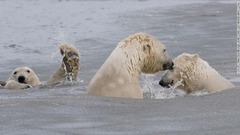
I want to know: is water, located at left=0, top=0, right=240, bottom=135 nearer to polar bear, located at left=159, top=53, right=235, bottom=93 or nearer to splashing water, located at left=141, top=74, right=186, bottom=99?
splashing water, located at left=141, top=74, right=186, bottom=99

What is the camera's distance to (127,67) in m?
9.12

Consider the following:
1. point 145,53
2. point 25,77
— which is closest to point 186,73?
point 145,53

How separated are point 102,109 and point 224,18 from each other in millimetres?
14280

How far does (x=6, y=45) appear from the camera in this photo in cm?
1786

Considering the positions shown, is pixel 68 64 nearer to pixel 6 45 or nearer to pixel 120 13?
pixel 6 45

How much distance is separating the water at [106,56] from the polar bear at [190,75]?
0.66 feet

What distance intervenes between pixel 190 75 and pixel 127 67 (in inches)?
50.1

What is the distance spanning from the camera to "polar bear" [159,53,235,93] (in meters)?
10.0

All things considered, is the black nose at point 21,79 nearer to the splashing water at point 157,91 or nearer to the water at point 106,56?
the water at point 106,56

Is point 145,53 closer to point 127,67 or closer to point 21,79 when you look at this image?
point 127,67

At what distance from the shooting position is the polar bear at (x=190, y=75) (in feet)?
32.8

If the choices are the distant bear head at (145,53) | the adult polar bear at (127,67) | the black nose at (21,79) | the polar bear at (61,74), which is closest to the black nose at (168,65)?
the distant bear head at (145,53)

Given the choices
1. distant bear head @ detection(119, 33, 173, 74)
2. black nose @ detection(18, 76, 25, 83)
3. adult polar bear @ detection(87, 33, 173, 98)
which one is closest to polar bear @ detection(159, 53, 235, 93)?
distant bear head @ detection(119, 33, 173, 74)

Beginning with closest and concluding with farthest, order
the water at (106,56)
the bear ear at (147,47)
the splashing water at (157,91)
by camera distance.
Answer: the water at (106,56) → the bear ear at (147,47) → the splashing water at (157,91)
